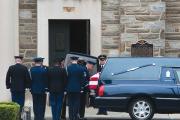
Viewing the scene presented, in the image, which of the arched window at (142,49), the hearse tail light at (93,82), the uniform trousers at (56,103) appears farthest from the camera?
the arched window at (142,49)

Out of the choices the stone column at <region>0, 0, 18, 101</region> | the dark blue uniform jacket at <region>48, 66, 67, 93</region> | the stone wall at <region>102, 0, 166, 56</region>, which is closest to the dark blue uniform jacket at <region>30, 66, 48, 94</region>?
the dark blue uniform jacket at <region>48, 66, 67, 93</region>

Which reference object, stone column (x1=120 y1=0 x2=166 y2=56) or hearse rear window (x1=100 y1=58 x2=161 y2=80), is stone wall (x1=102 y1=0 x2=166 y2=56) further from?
hearse rear window (x1=100 y1=58 x2=161 y2=80)

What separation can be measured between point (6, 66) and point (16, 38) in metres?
1.28

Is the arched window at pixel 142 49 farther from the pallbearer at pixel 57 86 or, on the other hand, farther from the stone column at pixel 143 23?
the pallbearer at pixel 57 86

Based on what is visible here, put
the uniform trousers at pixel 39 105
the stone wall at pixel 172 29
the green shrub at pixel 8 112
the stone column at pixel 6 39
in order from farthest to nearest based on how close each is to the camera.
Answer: the stone wall at pixel 172 29
the stone column at pixel 6 39
the uniform trousers at pixel 39 105
the green shrub at pixel 8 112

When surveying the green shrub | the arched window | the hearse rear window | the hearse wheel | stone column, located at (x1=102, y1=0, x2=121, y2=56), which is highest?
stone column, located at (x1=102, y1=0, x2=121, y2=56)

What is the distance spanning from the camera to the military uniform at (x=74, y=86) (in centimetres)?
1955

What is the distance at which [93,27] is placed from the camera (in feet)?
84.4

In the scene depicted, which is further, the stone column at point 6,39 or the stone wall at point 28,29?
the stone wall at point 28,29

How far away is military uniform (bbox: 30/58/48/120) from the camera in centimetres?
1947

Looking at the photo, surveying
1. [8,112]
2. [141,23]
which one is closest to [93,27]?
[141,23]

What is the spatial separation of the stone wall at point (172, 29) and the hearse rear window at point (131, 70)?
594 cm

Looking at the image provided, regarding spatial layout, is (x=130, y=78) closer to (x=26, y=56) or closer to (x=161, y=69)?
(x=161, y=69)

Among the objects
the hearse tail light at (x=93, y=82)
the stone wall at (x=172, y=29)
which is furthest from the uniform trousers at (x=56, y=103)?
the stone wall at (x=172, y=29)
